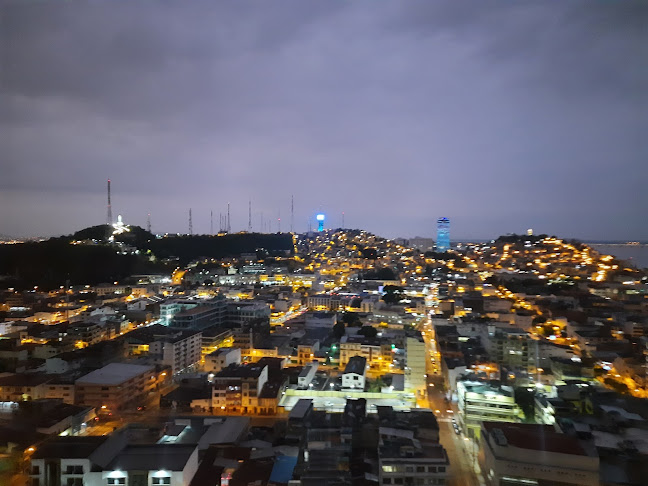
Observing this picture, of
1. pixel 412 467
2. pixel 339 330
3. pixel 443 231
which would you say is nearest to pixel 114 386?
pixel 412 467

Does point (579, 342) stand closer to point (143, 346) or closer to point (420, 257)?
point (143, 346)

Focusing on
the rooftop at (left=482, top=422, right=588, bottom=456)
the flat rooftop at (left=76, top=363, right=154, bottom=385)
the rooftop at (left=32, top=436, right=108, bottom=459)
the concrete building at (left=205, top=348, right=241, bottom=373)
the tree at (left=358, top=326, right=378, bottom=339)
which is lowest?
the concrete building at (left=205, top=348, right=241, bottom=373)

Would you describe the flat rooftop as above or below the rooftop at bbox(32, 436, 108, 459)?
below

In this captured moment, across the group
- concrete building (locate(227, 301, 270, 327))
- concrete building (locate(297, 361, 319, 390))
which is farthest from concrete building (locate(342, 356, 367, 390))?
concrete building (locate(227, 301, 270, 327))

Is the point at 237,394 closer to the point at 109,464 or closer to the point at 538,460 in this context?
the point at 109,464

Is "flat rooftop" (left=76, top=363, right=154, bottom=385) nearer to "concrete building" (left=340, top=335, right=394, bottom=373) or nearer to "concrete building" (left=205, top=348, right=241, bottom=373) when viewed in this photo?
"concrete building" (left=205, top=348, right=241, bottom=373)

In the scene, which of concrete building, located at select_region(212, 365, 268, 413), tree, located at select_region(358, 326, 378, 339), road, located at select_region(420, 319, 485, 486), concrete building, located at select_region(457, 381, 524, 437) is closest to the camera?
road, located at select_region(420, 319, 485, 486)

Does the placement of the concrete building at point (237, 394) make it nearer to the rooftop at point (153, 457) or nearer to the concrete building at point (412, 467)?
the rooftop at point (153, 457)

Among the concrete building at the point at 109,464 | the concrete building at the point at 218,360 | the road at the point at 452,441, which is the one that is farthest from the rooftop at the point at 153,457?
the concrete building at the point at 218,360
